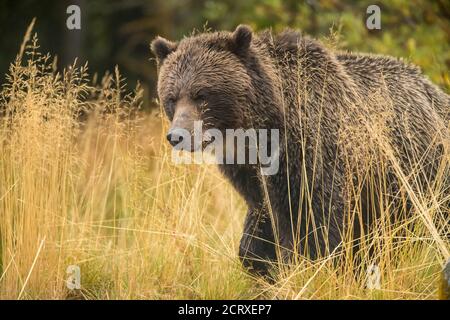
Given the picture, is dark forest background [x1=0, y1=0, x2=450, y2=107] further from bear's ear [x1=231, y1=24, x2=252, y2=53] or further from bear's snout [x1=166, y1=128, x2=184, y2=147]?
bear's snout [x1=166, y1=128, x2=184, y2=147]

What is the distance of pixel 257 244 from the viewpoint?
6.13 metres

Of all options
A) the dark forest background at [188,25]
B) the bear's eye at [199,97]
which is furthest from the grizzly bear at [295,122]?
the dark forest background at [188,25]

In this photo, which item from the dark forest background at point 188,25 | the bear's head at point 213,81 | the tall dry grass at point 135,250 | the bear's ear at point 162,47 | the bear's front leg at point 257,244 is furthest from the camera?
the dark forest background at point 188,25

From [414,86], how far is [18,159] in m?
3.09

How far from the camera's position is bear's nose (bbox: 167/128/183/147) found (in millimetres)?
5543

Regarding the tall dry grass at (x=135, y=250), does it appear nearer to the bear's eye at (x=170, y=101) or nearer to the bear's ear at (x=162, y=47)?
the bear's eye at (x=170, y=101)

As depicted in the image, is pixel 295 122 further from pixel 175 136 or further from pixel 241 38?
pixel 175 136

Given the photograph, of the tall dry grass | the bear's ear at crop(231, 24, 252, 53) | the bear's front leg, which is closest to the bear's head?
the bear's ear at crop(231, 24, 252, 53)

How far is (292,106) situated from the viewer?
605cm

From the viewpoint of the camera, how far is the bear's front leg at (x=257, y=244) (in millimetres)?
6085

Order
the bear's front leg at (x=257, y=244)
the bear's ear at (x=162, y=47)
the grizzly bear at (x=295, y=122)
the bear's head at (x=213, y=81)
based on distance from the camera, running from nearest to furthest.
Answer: the grizzly bear at (x=295, y=122) → the bear's head at (x=213, y=81) → the bear's front leg at (x=257, y=244) → the bear's ear at (x=162, y=47)

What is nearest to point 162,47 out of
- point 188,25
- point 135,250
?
point 135,250
